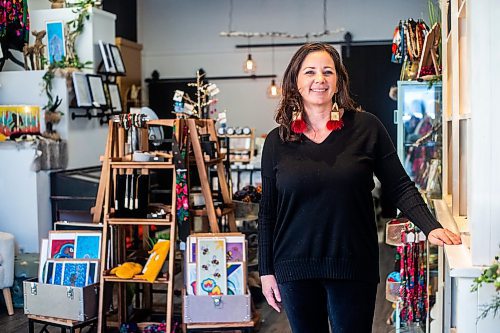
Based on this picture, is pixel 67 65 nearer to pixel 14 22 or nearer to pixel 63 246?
pixel 14 22

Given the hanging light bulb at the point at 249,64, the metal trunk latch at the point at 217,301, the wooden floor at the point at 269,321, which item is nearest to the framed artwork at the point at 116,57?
the wooden floor at the point at 269,321

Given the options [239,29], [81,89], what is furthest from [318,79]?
[239,29]

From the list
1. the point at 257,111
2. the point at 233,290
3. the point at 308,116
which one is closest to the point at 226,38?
the point at 257,111

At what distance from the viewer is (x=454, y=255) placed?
2.16 meters

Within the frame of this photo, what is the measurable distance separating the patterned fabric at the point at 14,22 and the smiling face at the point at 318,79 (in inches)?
186

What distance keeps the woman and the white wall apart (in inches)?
336

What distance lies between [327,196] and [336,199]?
28 millimetres

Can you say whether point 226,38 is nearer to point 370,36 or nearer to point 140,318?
point 370,36

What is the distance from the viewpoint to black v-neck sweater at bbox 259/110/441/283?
208cm

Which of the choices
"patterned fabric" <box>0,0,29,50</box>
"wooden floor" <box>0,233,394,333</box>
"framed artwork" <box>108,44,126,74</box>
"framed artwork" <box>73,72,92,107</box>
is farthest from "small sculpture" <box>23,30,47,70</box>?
"wooden floor" <box>0,233,394,333</box>

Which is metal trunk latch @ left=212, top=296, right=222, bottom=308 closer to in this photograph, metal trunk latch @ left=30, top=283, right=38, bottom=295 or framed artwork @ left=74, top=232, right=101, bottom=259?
framed artwork @ left=74, top=232, right=101, bottom=259

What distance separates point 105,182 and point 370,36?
705cm

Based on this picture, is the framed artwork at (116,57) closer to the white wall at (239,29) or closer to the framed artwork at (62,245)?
the framed artwork at (62,245)

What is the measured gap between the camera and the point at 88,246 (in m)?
4.48
